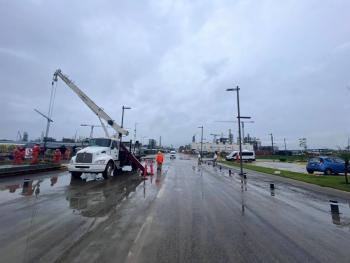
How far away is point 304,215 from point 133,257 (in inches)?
235

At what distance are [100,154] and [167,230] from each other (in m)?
12.6

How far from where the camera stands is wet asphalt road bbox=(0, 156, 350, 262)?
4734 millimetres

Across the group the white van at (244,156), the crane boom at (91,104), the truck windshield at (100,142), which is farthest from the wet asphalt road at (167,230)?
the white van at (244,156)

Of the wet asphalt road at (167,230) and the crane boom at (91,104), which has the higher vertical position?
the crane boom at (91,104)

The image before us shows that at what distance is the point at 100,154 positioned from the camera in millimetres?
17906

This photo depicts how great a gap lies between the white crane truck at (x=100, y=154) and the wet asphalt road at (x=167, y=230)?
6.71 metres

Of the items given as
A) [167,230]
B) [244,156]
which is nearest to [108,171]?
[167,230]

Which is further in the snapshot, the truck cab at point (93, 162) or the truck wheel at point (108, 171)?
the truck wheel at point (108, 171)

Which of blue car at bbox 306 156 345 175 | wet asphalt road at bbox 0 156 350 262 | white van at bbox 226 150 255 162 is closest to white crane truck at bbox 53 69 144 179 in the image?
wet asphalt road at bbox 0 156 350 262

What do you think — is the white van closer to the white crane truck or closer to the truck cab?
the white crane truck

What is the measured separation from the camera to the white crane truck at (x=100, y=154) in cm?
1709

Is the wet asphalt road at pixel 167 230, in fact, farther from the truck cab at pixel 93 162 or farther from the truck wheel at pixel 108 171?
the truck wheel at pixel 108 171

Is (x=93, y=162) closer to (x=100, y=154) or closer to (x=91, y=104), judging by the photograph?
(x=100, y=154)

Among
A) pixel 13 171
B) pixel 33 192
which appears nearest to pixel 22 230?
pixel 33 192
